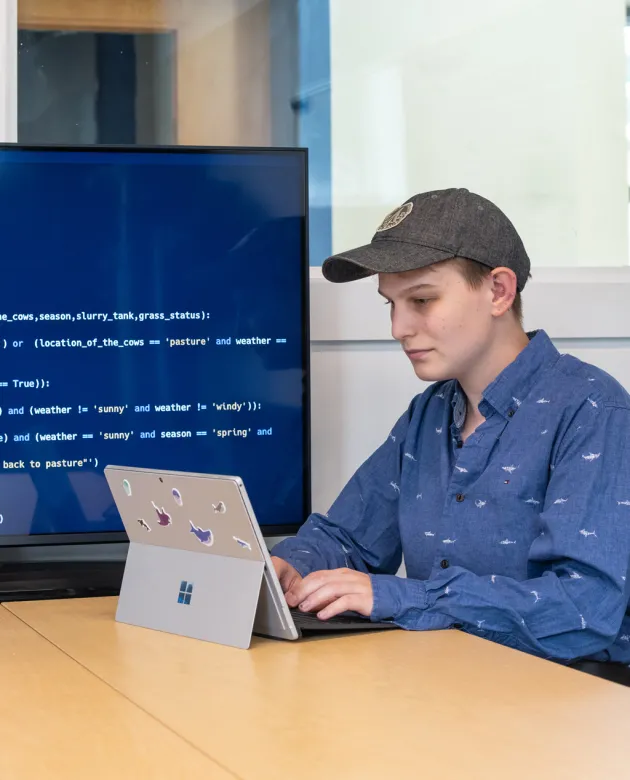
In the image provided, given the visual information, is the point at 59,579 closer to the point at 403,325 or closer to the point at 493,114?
the point at 403,325

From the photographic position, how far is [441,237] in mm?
1620

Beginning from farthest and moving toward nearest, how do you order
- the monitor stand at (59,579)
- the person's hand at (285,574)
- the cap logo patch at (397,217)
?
1. the monitor stand at (59,579)
2. the cap logo patch at (397,217)
3. the person's hand at (285,574)

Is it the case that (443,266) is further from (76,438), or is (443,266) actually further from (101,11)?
(101,11)

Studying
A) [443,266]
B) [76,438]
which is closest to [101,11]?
[76,438]

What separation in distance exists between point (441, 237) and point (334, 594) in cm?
58

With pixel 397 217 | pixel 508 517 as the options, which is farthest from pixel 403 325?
pixel 508 517

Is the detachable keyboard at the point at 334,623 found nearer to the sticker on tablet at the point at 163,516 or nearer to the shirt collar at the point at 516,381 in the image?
the sticker on tablet at the point at 163,516

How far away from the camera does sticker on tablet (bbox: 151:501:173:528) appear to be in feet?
4.77

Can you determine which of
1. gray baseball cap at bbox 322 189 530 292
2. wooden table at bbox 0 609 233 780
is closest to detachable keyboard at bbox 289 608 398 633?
wooden table at bbox 0 609 233 780

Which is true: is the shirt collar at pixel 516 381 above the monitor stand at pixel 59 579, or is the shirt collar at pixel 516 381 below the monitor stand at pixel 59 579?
above

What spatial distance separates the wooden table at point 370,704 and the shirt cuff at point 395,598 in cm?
3

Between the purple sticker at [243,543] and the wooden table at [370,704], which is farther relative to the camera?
the purple sticker at [243,543]

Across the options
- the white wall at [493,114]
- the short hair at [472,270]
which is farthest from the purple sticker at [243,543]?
the white wall at [493,114]

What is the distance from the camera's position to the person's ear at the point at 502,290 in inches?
65.9
